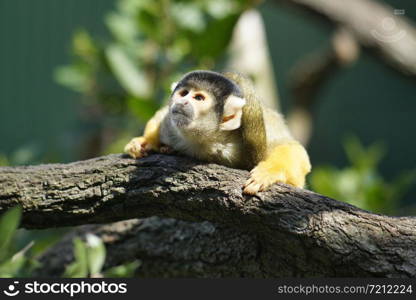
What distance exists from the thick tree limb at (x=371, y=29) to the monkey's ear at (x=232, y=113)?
4261mm

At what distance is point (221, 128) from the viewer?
118 inches

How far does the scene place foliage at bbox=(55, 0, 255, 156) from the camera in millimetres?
4949

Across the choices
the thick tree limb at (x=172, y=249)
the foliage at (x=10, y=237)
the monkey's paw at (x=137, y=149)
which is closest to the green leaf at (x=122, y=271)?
the thick tree limb at (x=172, y=249)

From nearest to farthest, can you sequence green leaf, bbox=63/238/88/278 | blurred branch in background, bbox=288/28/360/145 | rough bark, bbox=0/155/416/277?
rough bark, bbox=0/155/416/277
green leaf, bbox=63/238/88/278
blurred branch in background, bbox=288/28/360/145

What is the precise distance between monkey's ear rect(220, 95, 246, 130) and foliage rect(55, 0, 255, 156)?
1794 millimetres

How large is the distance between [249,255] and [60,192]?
3.65ft

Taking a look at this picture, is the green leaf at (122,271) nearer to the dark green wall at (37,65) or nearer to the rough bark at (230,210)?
the rough bark at (230,210)

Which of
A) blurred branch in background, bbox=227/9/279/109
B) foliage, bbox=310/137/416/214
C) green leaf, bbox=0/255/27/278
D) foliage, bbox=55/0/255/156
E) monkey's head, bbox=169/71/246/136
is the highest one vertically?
blurred branch in background, bbox=227/9/279/109

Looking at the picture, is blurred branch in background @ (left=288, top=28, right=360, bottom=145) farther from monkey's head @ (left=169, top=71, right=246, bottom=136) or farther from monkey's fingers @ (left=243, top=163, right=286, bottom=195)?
monkey's fingers @ (left=243, top=163, right=286, bottom=195)

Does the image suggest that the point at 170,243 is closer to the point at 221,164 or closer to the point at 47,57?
the point at 221,164

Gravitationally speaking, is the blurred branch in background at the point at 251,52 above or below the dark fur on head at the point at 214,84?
above

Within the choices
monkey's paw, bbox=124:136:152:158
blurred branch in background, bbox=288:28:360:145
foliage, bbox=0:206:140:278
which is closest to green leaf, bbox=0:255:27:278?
foliage, bbox=0:206:140:278

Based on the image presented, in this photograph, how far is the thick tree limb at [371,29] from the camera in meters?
6.58

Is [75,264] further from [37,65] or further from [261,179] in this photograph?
[37,65]
